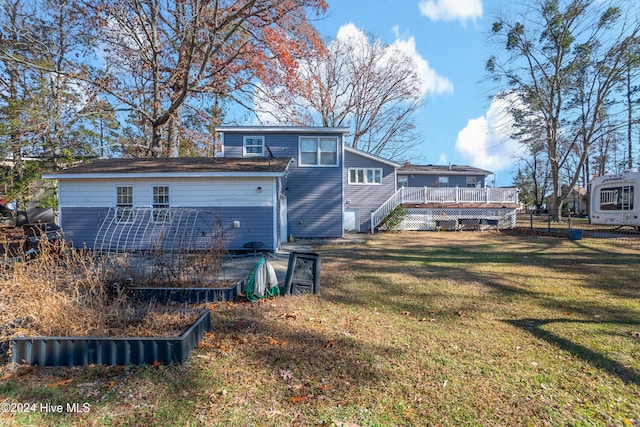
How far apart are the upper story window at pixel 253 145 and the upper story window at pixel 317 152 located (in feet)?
6.48

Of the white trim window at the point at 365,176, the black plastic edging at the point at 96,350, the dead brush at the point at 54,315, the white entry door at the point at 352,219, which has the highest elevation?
the white trim window at the point at 365,176

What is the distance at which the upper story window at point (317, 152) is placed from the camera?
49.5 ft

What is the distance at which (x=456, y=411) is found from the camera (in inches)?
100

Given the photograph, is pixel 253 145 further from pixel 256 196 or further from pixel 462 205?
pixel 462 205

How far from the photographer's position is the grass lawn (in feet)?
8.25

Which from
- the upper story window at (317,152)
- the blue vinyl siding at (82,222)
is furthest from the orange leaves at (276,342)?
the upper story window at (317,152)

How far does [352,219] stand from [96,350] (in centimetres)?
1654

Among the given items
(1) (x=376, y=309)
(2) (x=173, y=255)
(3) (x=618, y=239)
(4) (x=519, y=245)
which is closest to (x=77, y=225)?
(2) (x=173, y=255)

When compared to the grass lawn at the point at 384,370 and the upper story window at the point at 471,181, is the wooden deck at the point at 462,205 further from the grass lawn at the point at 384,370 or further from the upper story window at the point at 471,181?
the grass lawn at the point at 384,370

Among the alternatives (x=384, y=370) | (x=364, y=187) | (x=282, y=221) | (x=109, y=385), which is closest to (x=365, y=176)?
(x=364, y=187)

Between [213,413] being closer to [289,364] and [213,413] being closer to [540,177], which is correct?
[289,364]

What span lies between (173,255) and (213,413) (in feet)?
13.7

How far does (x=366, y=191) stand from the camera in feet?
63.3

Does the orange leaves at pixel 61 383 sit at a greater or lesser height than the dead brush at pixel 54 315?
lesser
